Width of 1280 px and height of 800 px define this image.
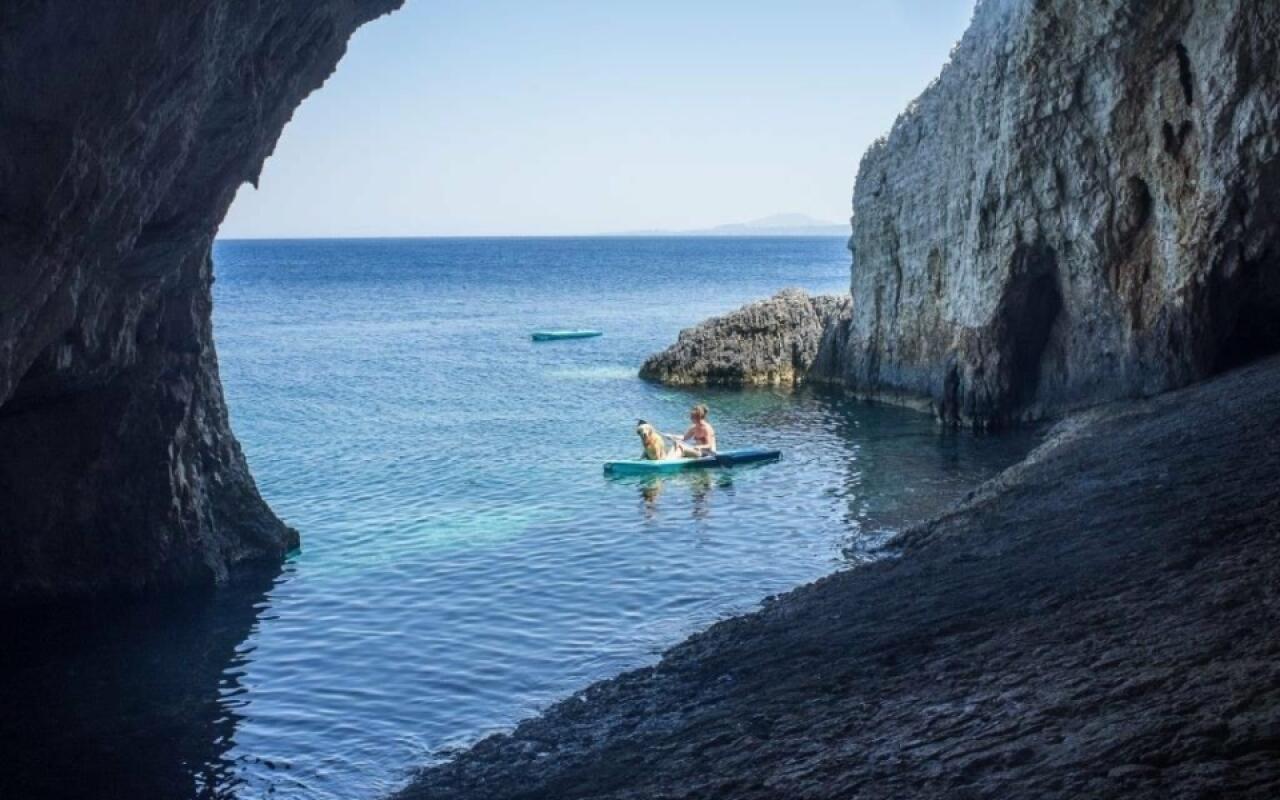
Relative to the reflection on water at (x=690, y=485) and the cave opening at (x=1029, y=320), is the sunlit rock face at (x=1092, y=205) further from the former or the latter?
the reflection on water at (x=690, y=485)

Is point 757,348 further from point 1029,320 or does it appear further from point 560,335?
point 560,335

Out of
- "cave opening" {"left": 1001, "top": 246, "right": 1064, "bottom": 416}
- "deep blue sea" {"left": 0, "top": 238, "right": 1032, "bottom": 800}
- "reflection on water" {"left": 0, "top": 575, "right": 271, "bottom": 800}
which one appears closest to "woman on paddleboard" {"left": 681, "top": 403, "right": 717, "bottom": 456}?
"deep blue sea" {"left": 0, "top": 238, "right": 1032, "bottom": 800}

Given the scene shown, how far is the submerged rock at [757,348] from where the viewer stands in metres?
46.6

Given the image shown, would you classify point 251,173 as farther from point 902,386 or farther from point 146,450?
point 902,386

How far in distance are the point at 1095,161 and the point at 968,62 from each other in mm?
7224

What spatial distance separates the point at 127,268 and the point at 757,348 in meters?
32.3

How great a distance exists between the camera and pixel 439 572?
20.8m

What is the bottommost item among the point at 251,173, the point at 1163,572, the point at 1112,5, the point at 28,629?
the point at 28,629

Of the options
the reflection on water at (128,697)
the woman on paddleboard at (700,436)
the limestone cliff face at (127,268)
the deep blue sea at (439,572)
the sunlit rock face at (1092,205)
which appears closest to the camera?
the limestone cliff face at (127,268)

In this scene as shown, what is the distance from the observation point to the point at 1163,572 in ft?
39.4

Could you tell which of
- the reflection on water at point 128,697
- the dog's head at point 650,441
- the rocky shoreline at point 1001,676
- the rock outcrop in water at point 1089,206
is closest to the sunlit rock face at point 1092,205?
the rock outcrop in water at point 1089,206

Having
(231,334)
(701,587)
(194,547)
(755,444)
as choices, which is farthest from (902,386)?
(231,334)

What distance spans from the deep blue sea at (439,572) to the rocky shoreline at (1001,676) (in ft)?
6.52

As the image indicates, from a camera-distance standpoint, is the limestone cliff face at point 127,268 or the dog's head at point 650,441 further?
the dog's head at point 650,441
